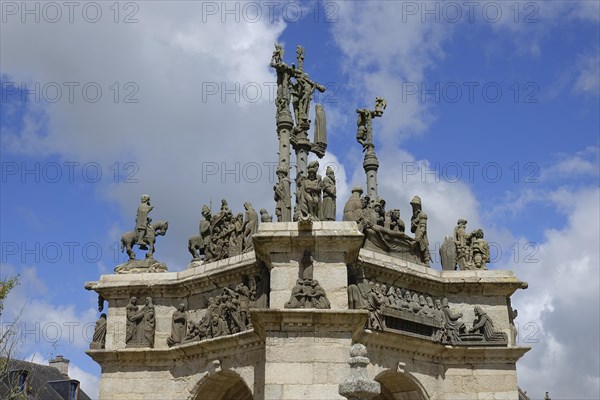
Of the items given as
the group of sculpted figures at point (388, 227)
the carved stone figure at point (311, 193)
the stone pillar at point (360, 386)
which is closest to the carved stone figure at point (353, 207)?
the group of sculpted figures at point (388, 227)

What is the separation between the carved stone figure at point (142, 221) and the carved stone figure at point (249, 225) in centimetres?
284

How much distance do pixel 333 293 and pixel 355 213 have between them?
2666 millimetres

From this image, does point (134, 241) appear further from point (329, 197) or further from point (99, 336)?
point (329, 197)

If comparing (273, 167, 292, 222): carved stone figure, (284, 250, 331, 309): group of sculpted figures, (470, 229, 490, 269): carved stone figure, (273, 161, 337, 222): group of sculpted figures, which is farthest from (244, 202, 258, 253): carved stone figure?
(470, 229, 490, 269): carved stone figure

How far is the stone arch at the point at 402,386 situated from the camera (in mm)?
18953

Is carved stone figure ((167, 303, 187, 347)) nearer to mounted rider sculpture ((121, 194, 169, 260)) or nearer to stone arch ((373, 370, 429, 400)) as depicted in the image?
mounted rider sculpture ((121, 194, 169, 260))

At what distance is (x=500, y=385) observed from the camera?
19.8 m

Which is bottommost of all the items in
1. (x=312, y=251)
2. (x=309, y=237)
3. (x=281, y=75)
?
(x=312, y=251)

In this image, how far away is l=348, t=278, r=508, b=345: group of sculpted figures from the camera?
18281 millimetres

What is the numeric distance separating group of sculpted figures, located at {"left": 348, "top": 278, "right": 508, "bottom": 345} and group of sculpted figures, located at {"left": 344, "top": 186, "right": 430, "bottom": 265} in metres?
1.05

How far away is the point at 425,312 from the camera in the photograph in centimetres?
1973

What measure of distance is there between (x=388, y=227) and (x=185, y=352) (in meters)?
5.52

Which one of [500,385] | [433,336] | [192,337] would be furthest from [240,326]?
[500,385]

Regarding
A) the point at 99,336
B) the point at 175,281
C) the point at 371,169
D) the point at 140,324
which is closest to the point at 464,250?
the point at 371,169
